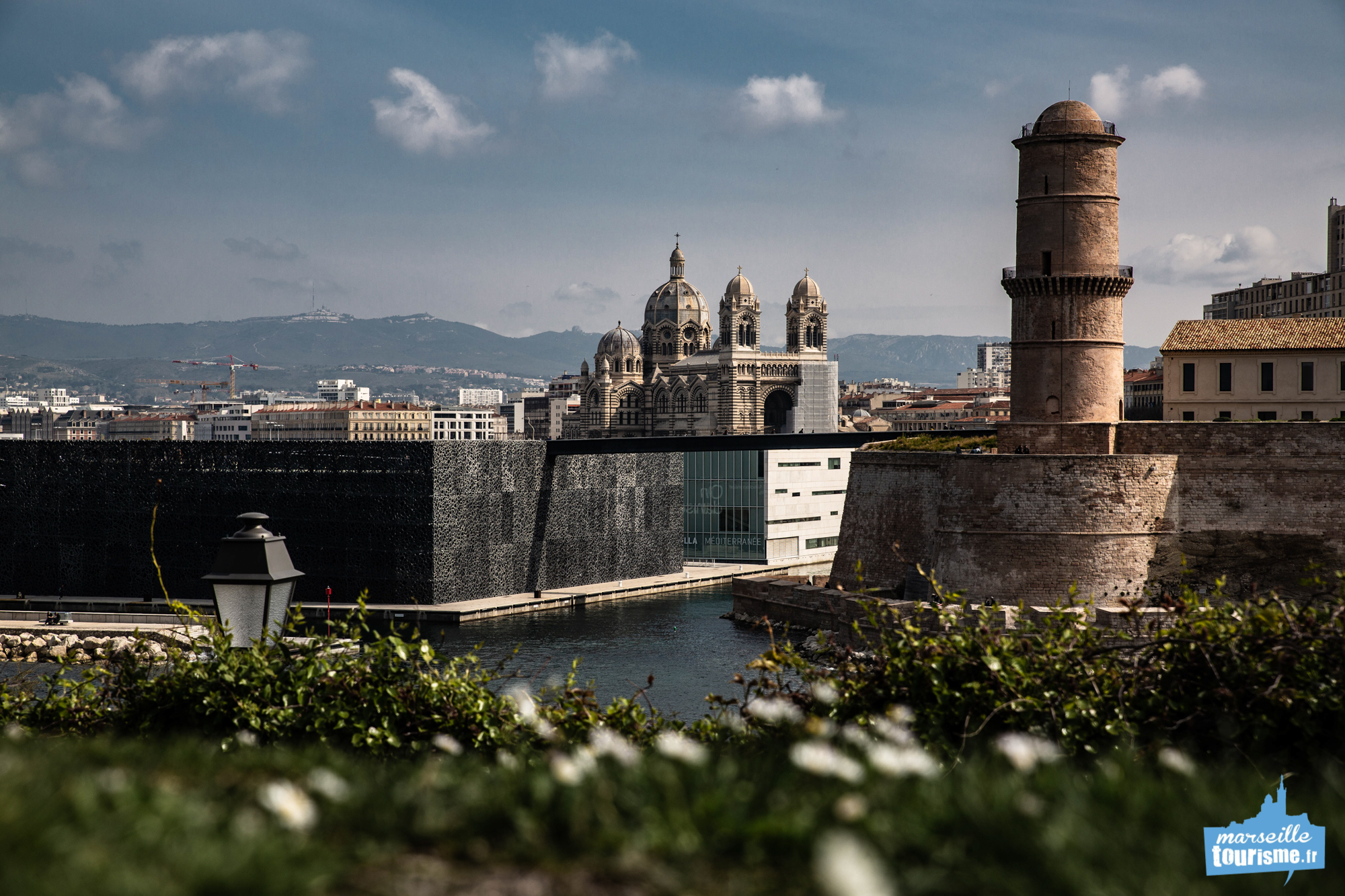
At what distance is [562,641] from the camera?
34656 mm

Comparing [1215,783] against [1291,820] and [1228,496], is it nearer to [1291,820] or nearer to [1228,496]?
[1291,820]

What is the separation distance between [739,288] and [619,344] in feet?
42.2

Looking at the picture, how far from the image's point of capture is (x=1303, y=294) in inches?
3164

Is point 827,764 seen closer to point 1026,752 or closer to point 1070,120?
point 1026,752

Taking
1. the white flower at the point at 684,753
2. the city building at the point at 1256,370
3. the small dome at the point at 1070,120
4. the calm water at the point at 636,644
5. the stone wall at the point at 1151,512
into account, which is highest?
the small dome at the point at 1070,120

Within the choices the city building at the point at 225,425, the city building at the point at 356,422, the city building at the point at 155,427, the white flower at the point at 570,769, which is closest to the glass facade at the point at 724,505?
the white flower at the point at 570,769

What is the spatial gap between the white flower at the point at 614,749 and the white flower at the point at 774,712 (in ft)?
2.79

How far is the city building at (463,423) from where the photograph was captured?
174 m

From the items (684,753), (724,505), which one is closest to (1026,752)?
(684,753)

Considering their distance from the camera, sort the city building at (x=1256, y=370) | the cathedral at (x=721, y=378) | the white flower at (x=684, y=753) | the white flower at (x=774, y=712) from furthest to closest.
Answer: the cathedral at (x=721, y=378) → the city building at (x=1256, y=370) → the white flower at (x=774, y=712) → the white flower at (x=684, y=753)

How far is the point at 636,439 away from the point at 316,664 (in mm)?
45674

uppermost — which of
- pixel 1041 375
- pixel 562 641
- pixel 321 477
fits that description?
pixel 1041 375

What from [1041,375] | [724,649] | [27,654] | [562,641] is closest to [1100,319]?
[1041,375]

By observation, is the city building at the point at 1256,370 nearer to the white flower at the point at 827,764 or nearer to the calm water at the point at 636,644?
the calm water at the point at 636,644
